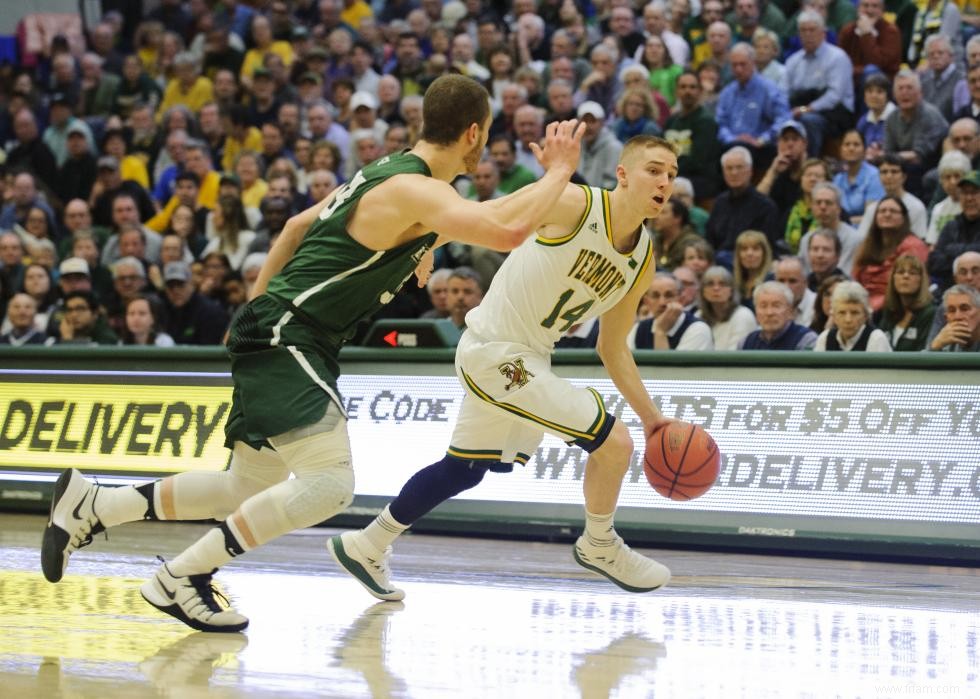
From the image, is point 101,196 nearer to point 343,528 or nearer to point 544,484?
point 343,528

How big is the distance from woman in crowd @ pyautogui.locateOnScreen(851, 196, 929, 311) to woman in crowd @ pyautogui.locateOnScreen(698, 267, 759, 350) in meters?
1.06

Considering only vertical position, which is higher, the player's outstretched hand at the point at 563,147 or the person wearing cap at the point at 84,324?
the player's outstretched hand at the point at 563,147

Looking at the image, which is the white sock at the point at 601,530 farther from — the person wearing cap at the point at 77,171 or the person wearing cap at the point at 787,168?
the person wearing cap at the point at 77,171

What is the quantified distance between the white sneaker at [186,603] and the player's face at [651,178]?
2.41 metres

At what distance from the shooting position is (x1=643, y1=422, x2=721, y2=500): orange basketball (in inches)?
256

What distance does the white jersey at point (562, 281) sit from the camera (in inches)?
A: 245

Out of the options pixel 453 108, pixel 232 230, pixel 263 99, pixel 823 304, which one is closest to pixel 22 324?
pixel 232 230

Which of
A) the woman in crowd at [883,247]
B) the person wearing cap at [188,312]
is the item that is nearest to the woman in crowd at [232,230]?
the person wearing cap at [188,312]

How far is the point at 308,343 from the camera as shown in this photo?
5.41m

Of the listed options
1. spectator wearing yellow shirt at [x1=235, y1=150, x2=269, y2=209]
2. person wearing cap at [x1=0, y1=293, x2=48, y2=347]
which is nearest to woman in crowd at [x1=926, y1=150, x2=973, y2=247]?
spectator wearing yellow shirt at [x1=235, y1=150, x2=269, y2=209]

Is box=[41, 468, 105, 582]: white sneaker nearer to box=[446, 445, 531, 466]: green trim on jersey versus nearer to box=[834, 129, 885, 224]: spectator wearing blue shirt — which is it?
box=[446, 445, 531, 466]: green trim on jersey

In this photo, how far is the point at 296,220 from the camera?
5.70 m

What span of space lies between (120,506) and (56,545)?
Answer: 0.99 feet

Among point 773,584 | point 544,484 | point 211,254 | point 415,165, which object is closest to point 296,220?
point 415,165
